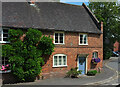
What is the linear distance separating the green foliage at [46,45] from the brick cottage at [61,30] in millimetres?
1065

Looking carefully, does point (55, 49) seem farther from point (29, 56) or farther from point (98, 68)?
point (98, 68)

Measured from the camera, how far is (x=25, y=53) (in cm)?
1353

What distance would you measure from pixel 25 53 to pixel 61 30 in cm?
494

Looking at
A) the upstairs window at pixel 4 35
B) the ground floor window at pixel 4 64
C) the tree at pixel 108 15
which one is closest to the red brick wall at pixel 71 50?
the upstairs window at pixel 4 35

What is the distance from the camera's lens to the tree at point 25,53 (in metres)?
13.1

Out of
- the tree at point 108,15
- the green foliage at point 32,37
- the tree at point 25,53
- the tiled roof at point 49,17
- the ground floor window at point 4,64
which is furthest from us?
the tree at point 108,15

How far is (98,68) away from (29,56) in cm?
1006

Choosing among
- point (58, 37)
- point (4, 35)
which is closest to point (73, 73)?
point (58, 37)

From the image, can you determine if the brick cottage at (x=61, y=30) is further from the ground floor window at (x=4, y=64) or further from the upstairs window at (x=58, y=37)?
the ground floor window at (x=4, y=64)

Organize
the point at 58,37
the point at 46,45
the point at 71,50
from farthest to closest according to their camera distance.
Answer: the point at 71,50 < the point at 58,37 < the point at 46,45

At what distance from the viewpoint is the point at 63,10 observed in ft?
64.1

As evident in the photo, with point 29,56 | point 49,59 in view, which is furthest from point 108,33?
point 29,56

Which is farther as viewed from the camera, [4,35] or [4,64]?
[4,35]

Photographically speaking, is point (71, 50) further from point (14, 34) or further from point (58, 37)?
point (14, 34)
